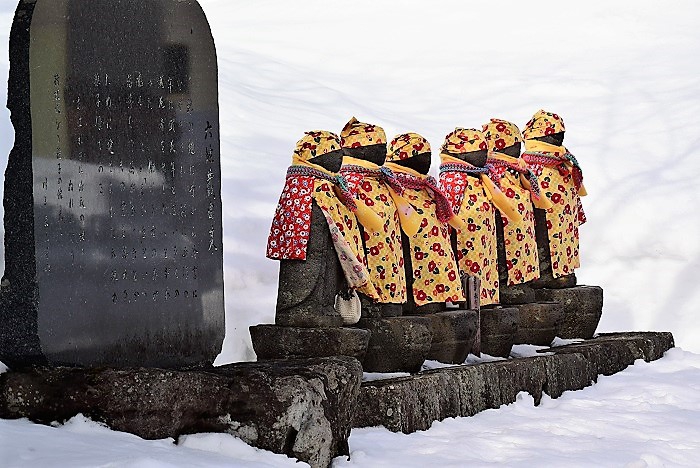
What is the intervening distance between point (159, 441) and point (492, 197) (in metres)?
3.69

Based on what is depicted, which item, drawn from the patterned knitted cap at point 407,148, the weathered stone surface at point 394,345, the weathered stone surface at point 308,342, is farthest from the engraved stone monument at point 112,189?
the patterned knitted cap at point 407,148

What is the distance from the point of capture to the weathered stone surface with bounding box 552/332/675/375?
744 centimetres

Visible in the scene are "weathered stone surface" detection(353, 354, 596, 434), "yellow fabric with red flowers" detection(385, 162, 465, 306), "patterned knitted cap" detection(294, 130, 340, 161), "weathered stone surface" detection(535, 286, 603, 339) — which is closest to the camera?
"weathered stone surface" detection(353, 354, 596, 434)

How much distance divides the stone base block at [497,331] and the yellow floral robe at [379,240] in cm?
89

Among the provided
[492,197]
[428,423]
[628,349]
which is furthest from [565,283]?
[428,423]

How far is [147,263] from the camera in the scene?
4316 millimetres

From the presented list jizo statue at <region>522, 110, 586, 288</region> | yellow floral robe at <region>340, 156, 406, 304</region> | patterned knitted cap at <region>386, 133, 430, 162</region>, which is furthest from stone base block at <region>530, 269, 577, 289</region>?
yellow floral robe at <region>340, 156, 406, 304</region>

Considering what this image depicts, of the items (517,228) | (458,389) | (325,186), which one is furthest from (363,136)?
(517,228)

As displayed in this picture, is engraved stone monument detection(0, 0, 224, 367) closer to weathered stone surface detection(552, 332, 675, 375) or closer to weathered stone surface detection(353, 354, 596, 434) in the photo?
weathered stone surface detection(353, 354, 596, 434)

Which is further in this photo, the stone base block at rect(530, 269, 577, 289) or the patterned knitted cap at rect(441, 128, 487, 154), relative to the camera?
the stone base block at rect(530, 269, 577, 289)

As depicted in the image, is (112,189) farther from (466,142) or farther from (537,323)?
(537,323)

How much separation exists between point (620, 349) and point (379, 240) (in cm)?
242

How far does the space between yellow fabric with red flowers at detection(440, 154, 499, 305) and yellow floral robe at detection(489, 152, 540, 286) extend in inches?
8.8

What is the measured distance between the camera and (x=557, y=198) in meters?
7.91
